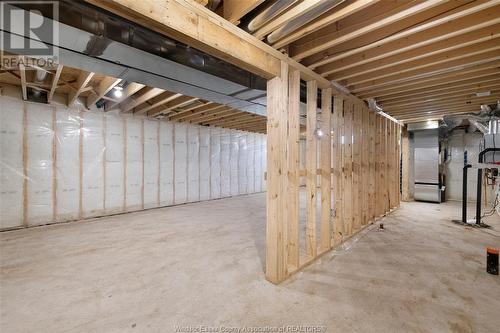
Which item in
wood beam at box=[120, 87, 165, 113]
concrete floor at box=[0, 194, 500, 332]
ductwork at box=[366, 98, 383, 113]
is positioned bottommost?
concrete floor at box=[0, 194, 500, 332]

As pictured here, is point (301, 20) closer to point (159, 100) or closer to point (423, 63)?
point (423, 63)

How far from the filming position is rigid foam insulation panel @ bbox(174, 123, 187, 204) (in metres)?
5.88

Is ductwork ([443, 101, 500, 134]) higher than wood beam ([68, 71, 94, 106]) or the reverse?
the reverse

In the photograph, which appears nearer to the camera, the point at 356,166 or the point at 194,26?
the point at 194,26

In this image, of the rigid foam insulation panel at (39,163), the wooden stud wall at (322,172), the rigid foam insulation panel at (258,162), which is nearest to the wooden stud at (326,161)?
the wooden stud wall at (322,172)

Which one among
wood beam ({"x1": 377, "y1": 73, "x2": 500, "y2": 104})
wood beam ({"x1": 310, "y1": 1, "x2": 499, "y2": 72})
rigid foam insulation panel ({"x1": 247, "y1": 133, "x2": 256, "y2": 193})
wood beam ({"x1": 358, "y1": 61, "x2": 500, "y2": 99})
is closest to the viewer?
wood beam ({"x1": 310, "y1": 1, "x2": 499, "y2": 72})

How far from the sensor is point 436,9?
1.73m

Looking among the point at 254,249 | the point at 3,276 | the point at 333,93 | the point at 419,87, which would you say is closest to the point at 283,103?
the point at 333,93

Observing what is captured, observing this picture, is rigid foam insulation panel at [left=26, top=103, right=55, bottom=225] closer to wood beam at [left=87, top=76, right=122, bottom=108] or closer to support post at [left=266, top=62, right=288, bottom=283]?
wood beam at [left=87, top=76, right=122, bottom=108]

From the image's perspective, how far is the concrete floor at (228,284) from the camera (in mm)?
1590

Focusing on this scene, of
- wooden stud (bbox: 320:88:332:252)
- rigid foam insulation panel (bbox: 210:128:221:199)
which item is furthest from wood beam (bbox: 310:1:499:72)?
rigid foam insulation panel (bbox: 210:128:221:199)

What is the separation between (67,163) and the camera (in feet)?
13.7

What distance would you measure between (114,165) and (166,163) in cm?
120

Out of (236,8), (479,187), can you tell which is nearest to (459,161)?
(479,187)
